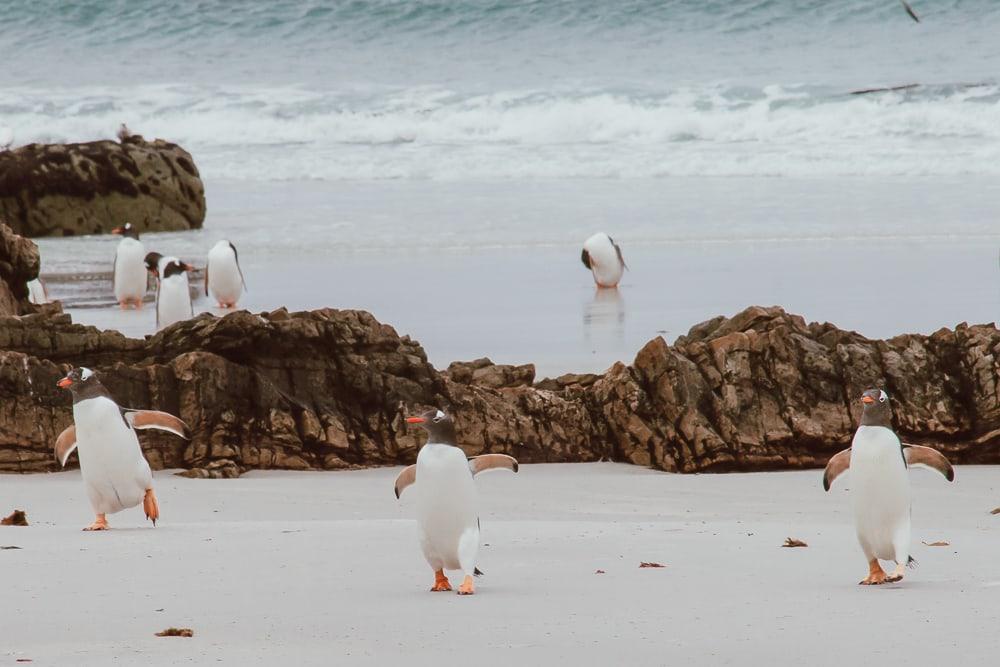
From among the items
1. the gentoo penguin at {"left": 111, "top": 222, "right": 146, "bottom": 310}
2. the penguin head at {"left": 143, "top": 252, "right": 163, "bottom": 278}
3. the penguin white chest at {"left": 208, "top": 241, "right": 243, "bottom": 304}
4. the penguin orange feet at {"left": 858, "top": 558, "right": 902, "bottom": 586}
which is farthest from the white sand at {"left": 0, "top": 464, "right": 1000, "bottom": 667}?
the gentoo penguin at {"left": 111, "top": 222, "right": 146, "bottom": 310}

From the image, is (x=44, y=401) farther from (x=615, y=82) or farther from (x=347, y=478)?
(x=615, y=82)

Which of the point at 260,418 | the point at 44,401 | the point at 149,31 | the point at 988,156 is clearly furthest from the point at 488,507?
the point at 149,31

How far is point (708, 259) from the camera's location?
52.4 feet

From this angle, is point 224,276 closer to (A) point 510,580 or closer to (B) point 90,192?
(B) point 90,192

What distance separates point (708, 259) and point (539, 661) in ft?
40.6

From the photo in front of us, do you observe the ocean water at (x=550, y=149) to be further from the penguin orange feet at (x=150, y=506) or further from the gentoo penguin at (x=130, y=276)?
the penguin orange feet at (x=150, y=506)

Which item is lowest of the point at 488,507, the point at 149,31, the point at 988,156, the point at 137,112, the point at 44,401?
the point at 488,507

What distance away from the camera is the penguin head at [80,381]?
624 centimetres

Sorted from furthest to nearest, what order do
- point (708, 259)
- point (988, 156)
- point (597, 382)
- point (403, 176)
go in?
point (403, 176), point (988, 156), point (708, 259), point (597, 382)

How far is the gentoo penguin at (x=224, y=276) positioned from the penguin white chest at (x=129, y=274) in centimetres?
80

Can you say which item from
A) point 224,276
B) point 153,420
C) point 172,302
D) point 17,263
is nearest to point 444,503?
point 153,420

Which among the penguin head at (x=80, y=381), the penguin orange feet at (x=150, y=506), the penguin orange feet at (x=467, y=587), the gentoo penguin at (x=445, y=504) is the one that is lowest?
the penguin orange feet at (x=467, y=587)

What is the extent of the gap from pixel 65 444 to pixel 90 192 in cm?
1499

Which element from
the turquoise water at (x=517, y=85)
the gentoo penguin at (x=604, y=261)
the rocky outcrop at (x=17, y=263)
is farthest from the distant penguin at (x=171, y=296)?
the turquoise water at (x=517, y=85)
